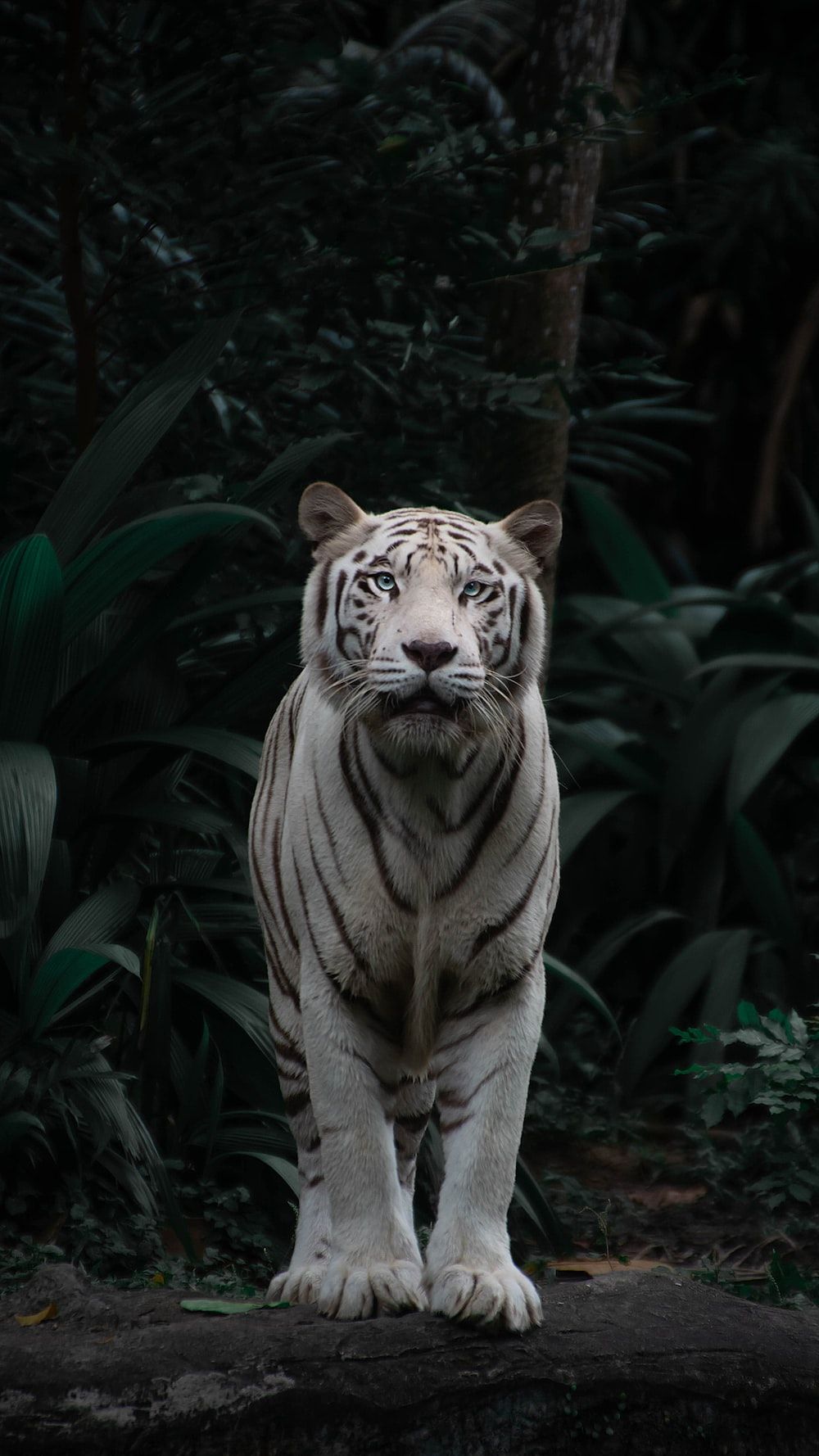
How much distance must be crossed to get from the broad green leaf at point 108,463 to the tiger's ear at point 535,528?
1589 millimetres

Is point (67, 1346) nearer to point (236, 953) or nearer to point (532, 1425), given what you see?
point (532, 1425)

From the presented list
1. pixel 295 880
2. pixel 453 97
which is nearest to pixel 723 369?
pixel 453 97

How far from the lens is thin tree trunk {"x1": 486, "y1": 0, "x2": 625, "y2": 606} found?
477 cm

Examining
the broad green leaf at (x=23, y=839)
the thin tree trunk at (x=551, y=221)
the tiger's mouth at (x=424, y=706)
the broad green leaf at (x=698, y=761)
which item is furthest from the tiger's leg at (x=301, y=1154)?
the broad green leaf at (x=698, y=761)

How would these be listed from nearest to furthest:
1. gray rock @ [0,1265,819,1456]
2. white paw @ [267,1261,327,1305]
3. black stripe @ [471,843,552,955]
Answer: gray rock @ [0,1265,819,1456] < black stripe @ [471,843,552,955] < white paw @ [267,1261,327,1305]

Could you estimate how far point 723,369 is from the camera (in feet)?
35.9

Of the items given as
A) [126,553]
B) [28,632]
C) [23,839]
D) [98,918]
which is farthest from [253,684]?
[23,839]

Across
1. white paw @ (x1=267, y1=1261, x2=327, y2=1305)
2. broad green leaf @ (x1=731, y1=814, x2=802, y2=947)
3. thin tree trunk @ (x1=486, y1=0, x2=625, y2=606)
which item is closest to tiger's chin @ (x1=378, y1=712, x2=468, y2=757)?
white paw @ (x1=267, y1=1261, x2=327, y2=1305)

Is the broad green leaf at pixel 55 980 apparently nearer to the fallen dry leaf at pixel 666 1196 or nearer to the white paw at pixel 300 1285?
the white paw at pixel 300 1285

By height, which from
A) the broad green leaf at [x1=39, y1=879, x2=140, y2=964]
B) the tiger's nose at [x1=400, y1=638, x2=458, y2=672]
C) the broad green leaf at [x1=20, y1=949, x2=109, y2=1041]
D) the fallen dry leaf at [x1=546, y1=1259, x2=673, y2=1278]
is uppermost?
the tiger's nose at [x1=400, y1=638, x2=458, y2=672]

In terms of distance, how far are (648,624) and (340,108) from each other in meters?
2.53

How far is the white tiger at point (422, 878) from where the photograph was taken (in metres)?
2.55

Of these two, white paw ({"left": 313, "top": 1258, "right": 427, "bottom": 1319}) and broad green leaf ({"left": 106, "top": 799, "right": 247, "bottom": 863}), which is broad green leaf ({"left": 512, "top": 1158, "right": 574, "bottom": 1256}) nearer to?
broad green leaf ({"left": 106, "top": 799, "right": 247, "bottom": 863})

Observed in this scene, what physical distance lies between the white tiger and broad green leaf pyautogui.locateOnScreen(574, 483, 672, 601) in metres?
4.10
